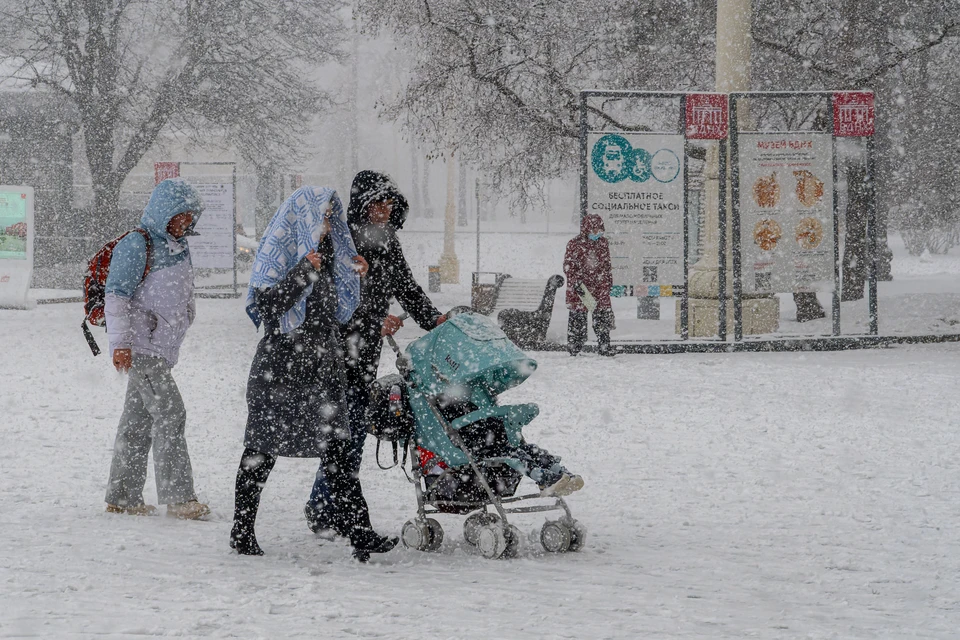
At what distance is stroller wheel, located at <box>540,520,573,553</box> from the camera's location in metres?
5.55

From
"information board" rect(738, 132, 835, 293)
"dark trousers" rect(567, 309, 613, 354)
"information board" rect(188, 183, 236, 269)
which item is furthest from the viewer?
"information board" rect(188, 183, 236, 269)

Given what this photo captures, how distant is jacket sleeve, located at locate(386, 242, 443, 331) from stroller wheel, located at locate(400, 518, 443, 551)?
2.97 ft

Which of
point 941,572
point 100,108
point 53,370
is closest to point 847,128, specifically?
point 53,370

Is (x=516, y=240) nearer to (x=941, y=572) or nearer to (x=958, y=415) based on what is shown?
(x=958, y=415)

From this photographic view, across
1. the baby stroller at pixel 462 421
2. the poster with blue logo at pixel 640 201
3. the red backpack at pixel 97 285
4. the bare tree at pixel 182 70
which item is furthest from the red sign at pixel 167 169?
the baby stroller at pixel 462 421

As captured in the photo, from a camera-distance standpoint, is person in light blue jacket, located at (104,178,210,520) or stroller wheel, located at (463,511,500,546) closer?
stroller wheel, located at (463,511,500,546)

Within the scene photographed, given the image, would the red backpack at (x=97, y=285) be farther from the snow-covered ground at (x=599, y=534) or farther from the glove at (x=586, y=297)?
the glove at (x=586, y=297)

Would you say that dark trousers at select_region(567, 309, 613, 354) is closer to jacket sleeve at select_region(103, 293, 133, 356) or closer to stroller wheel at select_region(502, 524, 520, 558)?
jacket sleeve at select_region(103, 293, 133, 356)

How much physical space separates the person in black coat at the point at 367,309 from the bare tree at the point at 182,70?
21402mm

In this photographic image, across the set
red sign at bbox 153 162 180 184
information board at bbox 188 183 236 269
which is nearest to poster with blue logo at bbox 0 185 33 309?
red sign at bbox 153 162 180 184

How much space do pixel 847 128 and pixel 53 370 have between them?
9338mm

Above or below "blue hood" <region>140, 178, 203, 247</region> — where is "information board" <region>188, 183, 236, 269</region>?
above

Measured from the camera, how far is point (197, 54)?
26.1 meters

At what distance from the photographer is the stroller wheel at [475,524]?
223 inches
